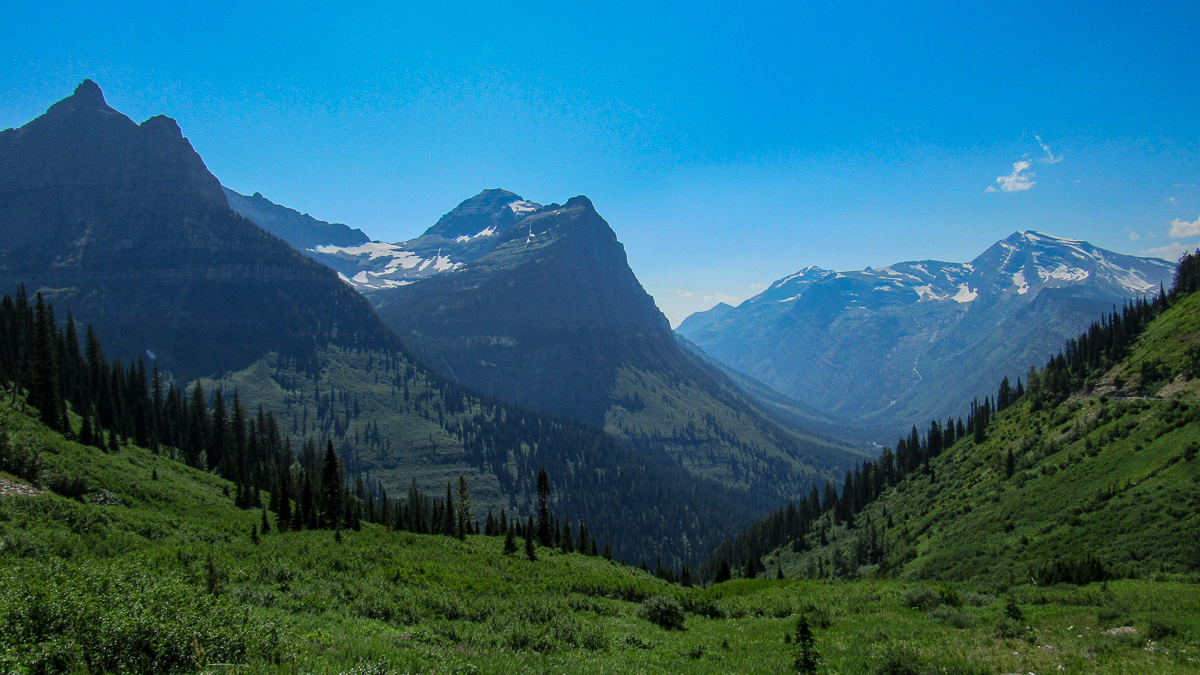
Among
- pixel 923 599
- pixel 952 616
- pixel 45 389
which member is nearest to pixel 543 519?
pixel 923 599

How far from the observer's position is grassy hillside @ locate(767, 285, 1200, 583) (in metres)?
58.0

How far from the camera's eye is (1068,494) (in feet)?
260

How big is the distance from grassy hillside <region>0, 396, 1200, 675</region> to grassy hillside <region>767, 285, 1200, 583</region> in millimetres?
25163

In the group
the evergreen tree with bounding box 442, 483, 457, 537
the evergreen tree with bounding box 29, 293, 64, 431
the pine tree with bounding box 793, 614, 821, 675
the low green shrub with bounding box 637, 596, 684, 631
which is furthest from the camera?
the evergreen tree with bounding box 442, 483, 457, 537

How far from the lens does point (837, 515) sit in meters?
157

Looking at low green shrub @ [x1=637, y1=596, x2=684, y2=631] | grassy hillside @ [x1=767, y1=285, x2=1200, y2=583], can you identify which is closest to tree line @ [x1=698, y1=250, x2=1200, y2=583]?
grassy hillside @ [x1=767, y1=285, x2=1200, y2=583]

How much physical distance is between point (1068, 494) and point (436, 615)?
94.3 metres

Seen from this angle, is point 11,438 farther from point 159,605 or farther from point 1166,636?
point 1166,636

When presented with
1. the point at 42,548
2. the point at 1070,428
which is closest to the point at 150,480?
the point at 42,548

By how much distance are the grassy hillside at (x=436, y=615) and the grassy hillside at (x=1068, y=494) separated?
25163mm

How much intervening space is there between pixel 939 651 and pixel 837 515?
15293 cm

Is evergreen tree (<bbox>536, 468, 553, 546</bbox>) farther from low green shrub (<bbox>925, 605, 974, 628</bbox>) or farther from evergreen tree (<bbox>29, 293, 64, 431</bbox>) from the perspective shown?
evergreen tree (<bbox>29, 293, 64, 431</bbox>)

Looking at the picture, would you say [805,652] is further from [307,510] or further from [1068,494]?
[1068,494]

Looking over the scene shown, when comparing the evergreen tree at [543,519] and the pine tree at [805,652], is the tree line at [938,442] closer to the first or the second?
the evergreen tree at [543,519]
